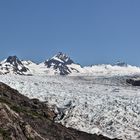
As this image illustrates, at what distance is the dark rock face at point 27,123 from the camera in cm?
2696

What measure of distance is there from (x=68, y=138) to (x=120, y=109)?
15.5 m

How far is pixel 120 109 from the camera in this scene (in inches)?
1906

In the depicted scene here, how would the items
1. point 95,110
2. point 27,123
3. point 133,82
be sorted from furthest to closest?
point 133,82 → point 95,110 → point 27,123

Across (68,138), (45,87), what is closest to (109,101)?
(45,87)

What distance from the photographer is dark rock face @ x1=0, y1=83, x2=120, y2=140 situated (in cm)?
2696

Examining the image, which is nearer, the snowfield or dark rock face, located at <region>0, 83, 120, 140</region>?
dark rock face, located at <region>0, 83, 120, 140</region>

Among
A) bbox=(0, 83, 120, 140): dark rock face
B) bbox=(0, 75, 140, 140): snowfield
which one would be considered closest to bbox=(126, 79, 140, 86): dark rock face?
bbox=(0, 75, 140, 140): snowfield

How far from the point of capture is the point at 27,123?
96.8 ft

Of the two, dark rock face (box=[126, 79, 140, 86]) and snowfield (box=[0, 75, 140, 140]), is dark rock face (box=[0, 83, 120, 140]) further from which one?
dark rock face (box=[126, 79, 140, 86])

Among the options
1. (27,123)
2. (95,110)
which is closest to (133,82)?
(95,110)

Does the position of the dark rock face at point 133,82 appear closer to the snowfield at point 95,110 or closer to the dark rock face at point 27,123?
the snowfield at point 95,110

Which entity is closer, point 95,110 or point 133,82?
point 95,110

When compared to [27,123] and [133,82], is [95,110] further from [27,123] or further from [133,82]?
[133,82]

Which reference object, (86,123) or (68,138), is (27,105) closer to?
(86,123)
